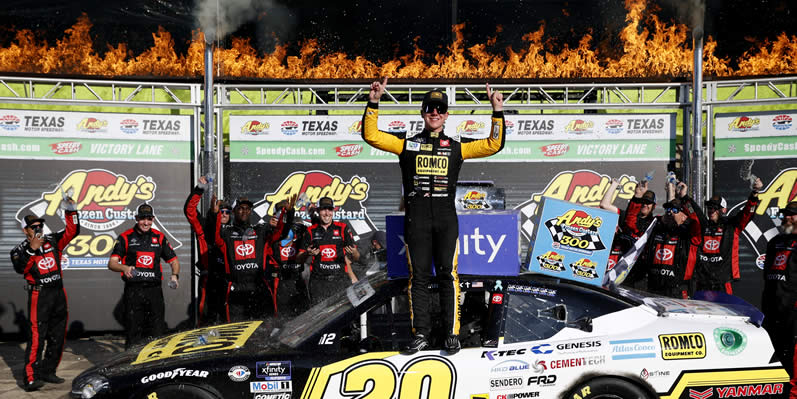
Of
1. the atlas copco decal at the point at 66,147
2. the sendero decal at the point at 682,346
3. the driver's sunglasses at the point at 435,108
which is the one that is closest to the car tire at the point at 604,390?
the sendero decal at the point at 682,346

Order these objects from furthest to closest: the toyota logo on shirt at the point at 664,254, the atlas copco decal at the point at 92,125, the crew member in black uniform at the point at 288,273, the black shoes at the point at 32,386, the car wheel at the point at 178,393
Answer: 1. the atlas copco decal at the point at 92,125
2. the crew member in black uniform at the point at 288,273
3. the toyota logo on shirt at the point at 664,254
4. the black shoes at the point at 32,386
5. the car wheel at the point at 178,393

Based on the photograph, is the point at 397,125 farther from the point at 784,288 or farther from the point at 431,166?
the point at 784,288

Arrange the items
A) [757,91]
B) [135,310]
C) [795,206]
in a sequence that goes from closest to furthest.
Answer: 1. [795,206]
2. [135,310]
3. [757,91]

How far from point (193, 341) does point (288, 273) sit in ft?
11.9

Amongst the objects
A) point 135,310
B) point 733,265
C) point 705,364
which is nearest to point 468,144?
point 705,364

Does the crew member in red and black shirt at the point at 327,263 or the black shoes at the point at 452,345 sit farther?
the crew member in red and black shirt at the point at 327,263

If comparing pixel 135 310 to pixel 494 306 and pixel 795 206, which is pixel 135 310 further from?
pixel 795 206

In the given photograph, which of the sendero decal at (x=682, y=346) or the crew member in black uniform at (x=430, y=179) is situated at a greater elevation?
the crew member in black uniform at (x=430, y=179)

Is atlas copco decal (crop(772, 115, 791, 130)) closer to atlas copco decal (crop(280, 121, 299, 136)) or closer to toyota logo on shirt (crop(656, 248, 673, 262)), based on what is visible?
toyota logo on shirt (crop(656, 248, 673, 262))

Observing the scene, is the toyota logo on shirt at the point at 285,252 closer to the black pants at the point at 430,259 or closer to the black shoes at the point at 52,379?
the black shoes at the point at 52,379

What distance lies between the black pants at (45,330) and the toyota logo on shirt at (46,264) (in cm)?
18

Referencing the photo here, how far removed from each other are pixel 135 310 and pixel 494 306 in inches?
167

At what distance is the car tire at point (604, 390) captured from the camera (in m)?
4.21

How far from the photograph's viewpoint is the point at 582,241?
474cm
